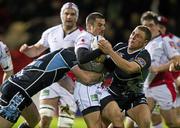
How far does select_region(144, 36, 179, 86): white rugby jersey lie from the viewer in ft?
37.8

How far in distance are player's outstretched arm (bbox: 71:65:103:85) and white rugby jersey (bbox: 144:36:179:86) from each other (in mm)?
2495

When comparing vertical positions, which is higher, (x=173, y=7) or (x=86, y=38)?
(x=86, y=38)

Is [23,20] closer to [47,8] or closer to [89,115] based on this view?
[47,8]

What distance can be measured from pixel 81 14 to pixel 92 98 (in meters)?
9.14

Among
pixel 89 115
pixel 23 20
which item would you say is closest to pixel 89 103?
pixel 89 115

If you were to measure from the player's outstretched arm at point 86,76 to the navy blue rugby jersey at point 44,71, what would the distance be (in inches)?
4.2

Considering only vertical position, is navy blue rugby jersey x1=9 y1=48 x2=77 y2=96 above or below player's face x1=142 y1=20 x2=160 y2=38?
above

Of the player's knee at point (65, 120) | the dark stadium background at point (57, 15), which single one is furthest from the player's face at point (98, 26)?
the dark stadium background at point (57, 15)

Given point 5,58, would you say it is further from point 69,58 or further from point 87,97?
point 87,97

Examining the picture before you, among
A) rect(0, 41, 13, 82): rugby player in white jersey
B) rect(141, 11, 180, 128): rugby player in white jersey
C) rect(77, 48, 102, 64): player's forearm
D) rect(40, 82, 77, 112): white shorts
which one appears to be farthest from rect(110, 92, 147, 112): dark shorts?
rect(141, 11, 180, 128): rugby player in white jersey

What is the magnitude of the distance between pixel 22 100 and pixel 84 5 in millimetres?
9708

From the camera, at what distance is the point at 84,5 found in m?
18.2

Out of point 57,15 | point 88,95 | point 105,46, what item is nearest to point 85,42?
point 105,46

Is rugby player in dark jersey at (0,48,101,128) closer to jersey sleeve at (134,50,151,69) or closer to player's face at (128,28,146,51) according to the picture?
jersey sleeve at (134,50,151,69)
